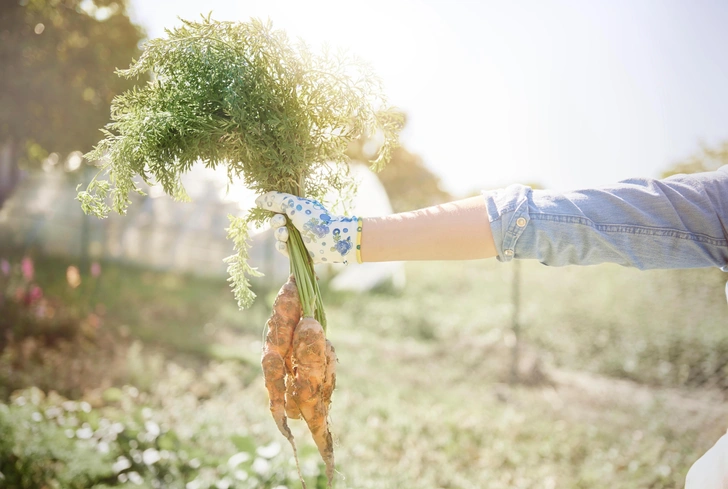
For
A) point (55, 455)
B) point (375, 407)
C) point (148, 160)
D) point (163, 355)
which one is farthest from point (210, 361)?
point (148, 160)

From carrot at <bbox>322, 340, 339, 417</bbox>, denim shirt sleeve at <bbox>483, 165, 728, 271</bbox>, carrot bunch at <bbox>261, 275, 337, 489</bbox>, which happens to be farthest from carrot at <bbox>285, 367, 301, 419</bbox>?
denim shirt sleeve at <bbox>483, 165, 728, 271</bbox>

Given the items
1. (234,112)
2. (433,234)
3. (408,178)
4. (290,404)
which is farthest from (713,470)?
(408,178)

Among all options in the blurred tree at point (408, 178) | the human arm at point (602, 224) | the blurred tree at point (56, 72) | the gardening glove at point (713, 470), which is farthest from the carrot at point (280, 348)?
the blurred tree at point (408, 178)

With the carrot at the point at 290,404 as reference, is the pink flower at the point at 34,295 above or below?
above

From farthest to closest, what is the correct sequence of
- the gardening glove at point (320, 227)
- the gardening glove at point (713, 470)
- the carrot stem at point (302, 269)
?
1. the carrot stem at point (302, 269)
2. the gardening glove at point (320, 227)
3. the gardening glove at point (713, 470)

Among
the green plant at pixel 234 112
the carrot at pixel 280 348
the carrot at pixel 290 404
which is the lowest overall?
the carrot at pixel 290 404

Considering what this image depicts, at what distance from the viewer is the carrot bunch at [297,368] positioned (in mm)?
1667

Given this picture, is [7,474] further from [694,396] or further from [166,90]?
[694,396]

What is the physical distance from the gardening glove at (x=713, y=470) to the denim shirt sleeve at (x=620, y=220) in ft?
1.96

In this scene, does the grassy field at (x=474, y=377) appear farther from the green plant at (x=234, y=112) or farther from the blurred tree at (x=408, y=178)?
the blurred tree at (x=408, y=178)

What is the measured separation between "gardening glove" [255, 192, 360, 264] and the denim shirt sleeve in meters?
0.45

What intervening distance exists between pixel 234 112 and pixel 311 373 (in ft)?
2.94

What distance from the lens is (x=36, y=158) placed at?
216 inches

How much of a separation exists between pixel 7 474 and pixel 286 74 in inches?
101
